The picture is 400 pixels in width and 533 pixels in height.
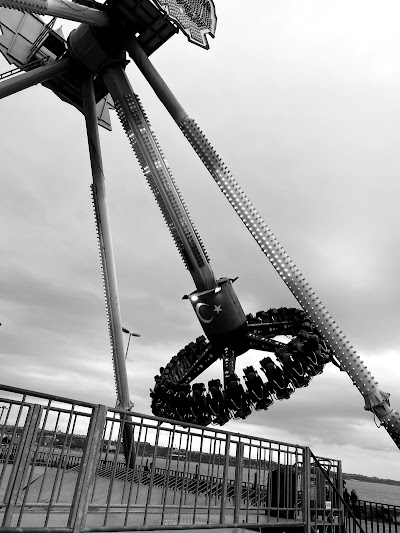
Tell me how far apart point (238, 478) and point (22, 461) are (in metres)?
4.30

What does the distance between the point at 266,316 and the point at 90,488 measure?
12.3m

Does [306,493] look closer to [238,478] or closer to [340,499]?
[340,499]

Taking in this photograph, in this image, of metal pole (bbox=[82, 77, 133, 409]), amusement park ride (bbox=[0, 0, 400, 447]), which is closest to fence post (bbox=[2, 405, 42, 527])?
amusement park ride (bbox=[0, 0, 400, 447])

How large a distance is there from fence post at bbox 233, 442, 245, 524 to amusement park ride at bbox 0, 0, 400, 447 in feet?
16.3

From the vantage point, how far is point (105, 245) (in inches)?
769

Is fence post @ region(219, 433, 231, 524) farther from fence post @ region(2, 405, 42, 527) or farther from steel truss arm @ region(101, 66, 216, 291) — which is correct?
steel truss arm @ region(101, 66, 216, 291)

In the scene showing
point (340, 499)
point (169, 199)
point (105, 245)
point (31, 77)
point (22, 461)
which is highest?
point (31, 77)

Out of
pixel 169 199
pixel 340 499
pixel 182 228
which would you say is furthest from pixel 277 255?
pixel 340 499

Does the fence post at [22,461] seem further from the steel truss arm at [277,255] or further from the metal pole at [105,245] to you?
the metal pole at [105,245]

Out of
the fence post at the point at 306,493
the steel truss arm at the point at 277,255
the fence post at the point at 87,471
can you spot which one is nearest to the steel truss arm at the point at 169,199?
the steel truss arm at the point at 277,255

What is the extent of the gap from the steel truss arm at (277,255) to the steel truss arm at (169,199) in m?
1.43

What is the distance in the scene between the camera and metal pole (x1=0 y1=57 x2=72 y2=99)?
591 inches

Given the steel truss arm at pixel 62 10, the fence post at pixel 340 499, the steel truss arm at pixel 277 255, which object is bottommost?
the fence post at pixel 340 499

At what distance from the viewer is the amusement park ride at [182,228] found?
12.7 metres
